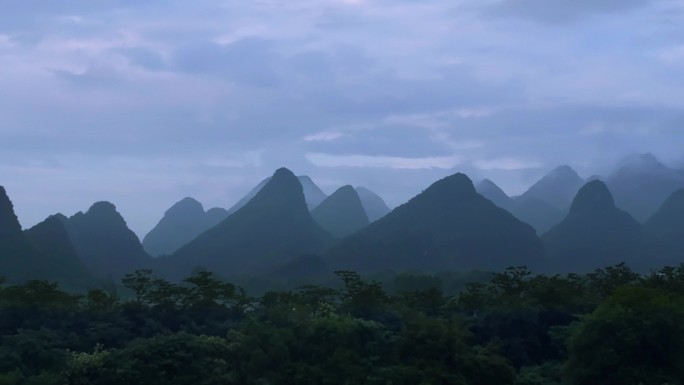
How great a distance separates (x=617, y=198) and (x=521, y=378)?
517ft

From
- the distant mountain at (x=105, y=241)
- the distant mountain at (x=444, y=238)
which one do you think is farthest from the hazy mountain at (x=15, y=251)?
the distant mountain at (x=444, y=238)

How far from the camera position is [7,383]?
14719 mm

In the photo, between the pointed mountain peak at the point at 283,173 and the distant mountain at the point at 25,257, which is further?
the pointed mountain peak at the point at 283,173

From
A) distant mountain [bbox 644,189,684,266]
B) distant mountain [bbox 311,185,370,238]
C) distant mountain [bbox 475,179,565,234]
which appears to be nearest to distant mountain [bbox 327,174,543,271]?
distant mountain [bbox 644,189,684,266]

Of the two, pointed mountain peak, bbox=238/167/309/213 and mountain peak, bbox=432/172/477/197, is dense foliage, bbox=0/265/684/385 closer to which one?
mountain peak, bbox=432/172/477/197

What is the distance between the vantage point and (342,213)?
487 ft

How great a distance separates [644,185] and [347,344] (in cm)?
16280

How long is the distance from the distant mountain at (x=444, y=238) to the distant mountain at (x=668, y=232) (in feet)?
49.7

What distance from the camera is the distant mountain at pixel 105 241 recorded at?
94938 millimetres

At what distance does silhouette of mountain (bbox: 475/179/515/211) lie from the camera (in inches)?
6769

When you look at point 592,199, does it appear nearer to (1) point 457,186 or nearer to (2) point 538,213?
(1) point 457,186

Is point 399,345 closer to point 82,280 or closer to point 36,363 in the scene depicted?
point 36,363

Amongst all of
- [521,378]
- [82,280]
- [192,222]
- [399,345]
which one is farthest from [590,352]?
[192,222]

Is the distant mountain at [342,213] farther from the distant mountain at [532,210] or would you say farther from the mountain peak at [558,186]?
A: the mountain peak at [558,186]
